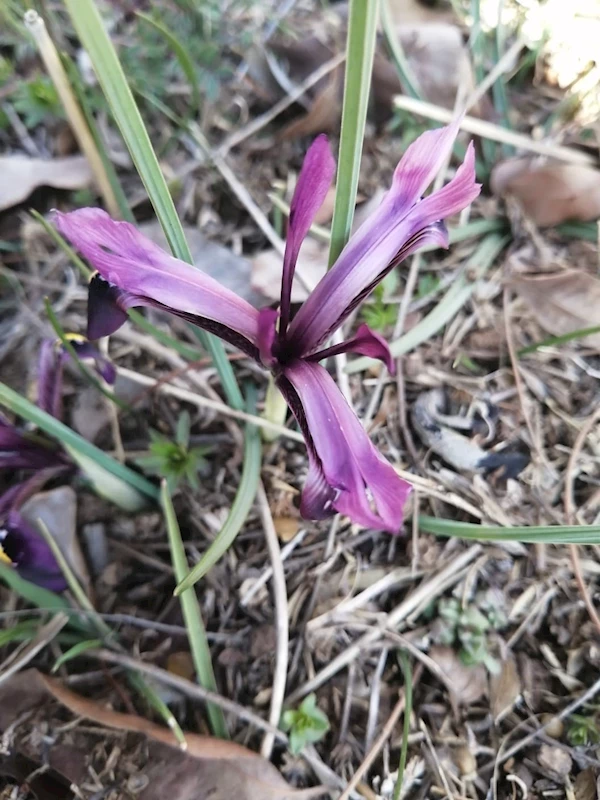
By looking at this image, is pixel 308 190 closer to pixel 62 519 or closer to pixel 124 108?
pixel 124 108

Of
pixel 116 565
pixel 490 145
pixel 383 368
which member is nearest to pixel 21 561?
pixel 116 565

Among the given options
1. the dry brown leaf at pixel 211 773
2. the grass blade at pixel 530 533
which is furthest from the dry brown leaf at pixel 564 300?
the dry brown leaf at pixel 211 773

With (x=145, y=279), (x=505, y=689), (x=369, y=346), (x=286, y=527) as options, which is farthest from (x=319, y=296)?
(x=505, y=689)

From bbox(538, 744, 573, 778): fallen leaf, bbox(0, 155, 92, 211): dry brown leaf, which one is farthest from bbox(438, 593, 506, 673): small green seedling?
bbox(0, 155, 92, 211): dry brown leaf

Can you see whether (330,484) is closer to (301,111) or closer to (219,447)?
(219,447)

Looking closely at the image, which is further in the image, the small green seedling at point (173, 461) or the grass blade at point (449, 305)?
the grass blade at point (449, 305)

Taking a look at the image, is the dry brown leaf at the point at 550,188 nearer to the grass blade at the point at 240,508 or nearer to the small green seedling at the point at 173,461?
the grass blade at the point at 240,508
